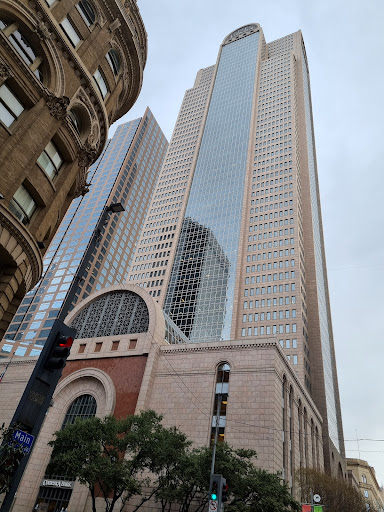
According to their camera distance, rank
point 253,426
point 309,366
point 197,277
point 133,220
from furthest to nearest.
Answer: point 133,220 → point 197,277 → point 309,366 → point 253,426

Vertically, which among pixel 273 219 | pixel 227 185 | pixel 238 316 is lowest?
pixel 238 316

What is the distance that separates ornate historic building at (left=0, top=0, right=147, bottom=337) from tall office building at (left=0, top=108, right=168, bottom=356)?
69.7 meters

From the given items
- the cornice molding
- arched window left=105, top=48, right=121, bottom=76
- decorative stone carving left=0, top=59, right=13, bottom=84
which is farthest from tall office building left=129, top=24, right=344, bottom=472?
decorative stone carving left=0, top=59, right=13, bottom=84

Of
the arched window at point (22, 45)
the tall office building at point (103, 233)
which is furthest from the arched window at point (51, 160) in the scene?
the tall office building at point (103, 233)

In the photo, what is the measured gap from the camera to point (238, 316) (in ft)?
279

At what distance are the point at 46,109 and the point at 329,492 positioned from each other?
38.7 meters

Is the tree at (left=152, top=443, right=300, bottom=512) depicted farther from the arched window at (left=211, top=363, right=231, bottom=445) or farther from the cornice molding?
the cornice molding

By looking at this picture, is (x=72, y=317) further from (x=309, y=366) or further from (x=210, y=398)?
(x=309, y=366)

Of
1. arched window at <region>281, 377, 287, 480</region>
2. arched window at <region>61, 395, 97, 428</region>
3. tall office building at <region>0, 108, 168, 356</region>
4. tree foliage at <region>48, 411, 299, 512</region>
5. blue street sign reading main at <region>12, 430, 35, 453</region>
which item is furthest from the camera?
tall office building at <region>0, 108, 168, 356</region>

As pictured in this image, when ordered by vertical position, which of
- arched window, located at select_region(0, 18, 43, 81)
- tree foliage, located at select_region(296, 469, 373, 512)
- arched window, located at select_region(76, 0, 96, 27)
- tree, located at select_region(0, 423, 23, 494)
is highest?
arched window, located at select_region(76, 0, 96, 27)

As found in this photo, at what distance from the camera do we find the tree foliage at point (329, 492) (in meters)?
35.5

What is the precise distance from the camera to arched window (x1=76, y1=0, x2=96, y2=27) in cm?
2574

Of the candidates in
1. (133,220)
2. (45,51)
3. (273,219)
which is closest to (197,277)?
(273,219)

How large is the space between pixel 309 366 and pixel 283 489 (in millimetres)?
55033
